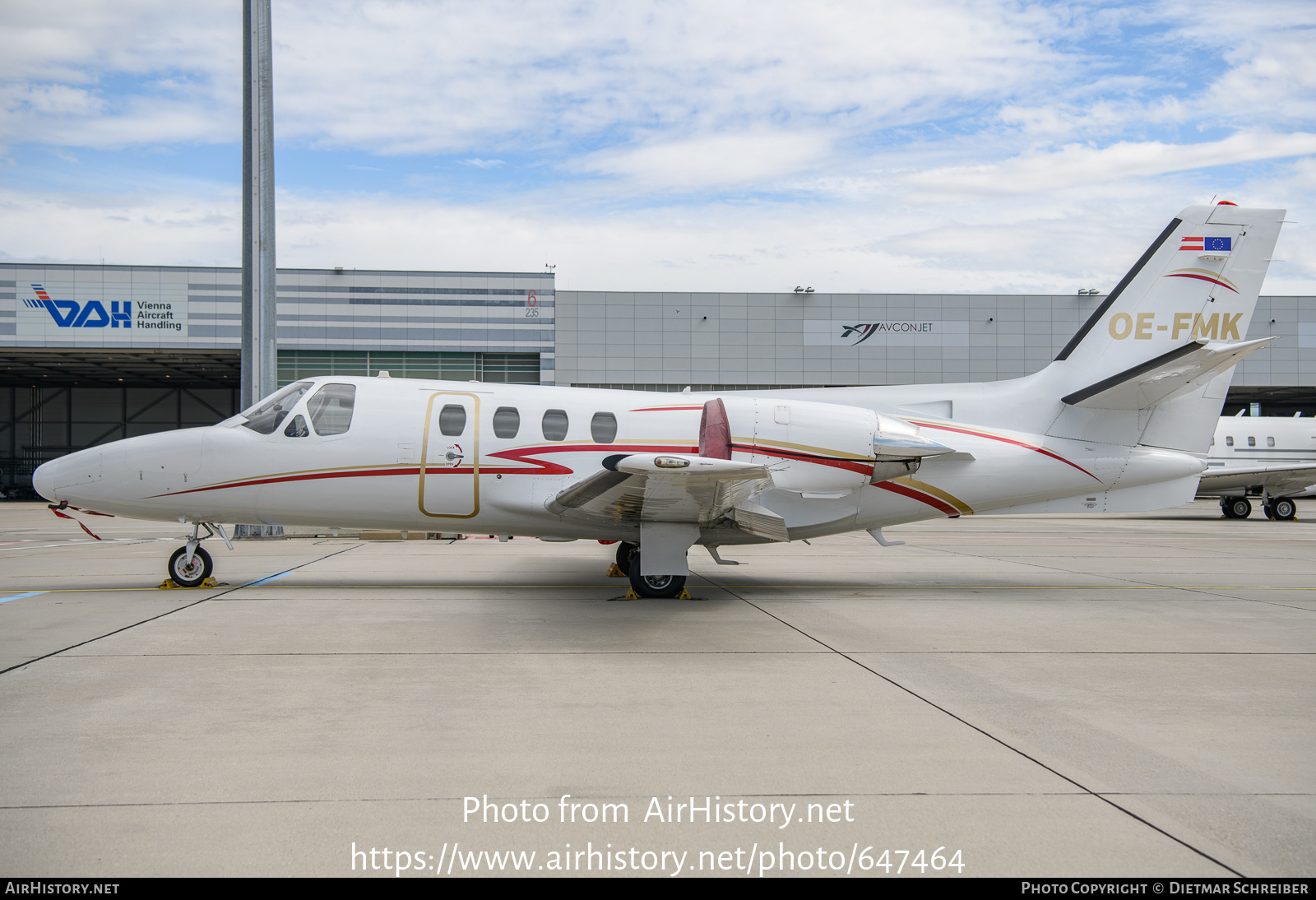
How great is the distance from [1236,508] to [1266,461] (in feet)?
8.61

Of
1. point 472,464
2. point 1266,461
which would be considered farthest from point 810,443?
point 1266,461

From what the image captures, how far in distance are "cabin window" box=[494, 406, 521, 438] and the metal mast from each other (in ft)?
32.4

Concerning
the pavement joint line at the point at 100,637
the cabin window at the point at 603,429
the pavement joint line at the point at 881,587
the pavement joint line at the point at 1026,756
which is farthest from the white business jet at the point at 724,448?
the pavement joint line at the point at 1026,756

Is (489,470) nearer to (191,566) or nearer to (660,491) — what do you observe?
A: (660,491)

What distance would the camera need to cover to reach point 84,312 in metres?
38.7

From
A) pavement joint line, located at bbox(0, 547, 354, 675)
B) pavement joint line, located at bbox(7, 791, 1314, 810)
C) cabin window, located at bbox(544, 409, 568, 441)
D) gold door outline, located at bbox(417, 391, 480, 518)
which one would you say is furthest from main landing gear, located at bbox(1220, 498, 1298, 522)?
pavement joint line, located at bbox(0, 547, 354, 675)

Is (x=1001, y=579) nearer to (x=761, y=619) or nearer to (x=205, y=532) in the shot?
(x=761, y=619)

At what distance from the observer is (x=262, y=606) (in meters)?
9.45

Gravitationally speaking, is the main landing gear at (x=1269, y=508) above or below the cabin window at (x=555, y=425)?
below

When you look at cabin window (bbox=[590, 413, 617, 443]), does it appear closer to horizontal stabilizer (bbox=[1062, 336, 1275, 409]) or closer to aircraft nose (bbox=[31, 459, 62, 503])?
horizontal stabilizer (bbox=[1062, 336, 1275, 409])

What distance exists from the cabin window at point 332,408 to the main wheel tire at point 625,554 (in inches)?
155

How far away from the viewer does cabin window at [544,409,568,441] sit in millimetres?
10711

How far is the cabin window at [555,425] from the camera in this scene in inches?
422

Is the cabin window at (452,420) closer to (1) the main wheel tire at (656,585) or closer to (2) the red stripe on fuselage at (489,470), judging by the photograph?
(2) the red stripe on fuselage at (489,470)
